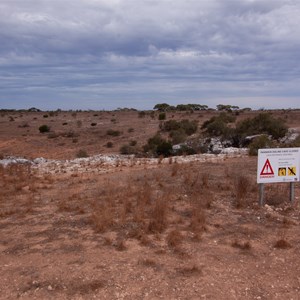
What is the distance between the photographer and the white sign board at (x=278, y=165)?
→ 26.5 feet

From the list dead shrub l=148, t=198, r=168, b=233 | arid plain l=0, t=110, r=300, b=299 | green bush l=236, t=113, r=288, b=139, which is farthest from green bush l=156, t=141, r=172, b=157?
dead shrub l=148, t=198, r=168, b=233

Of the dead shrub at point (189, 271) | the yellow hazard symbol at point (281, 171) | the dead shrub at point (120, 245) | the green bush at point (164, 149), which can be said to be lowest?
the dead shrub at point (189, 271)

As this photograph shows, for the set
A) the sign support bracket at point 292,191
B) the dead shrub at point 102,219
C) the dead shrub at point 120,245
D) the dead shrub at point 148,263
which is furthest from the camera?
the sign support bracket at point 292,191

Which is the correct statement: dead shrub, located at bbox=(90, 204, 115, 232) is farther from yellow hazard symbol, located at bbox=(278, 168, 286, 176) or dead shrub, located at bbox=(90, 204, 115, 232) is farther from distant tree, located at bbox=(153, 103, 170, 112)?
distant tree, located at bbox=(153, 103, 170, 112)

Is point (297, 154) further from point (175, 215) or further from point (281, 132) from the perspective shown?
point (281, 132)

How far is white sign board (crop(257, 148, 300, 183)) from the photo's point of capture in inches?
318

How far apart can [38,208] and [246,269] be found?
15.7 ft

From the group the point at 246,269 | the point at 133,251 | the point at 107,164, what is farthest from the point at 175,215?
the point at 107,164

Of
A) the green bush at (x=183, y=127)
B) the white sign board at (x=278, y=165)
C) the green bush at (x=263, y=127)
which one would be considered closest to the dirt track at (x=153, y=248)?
the white sign board at (x=278, y=165)

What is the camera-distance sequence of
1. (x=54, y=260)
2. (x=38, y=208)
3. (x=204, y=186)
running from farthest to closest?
1. (x=204, y=186)
2. (x=38, y=208)
3. (x=54, y=260)

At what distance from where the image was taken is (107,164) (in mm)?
15789

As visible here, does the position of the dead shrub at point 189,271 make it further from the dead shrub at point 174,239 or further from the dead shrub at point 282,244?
the dead shrub at point 282,244

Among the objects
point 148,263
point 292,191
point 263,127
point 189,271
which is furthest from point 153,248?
point 263,127

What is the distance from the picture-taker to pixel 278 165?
324 inches
